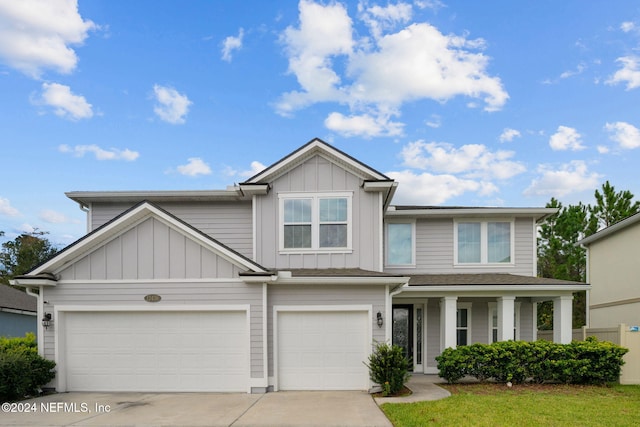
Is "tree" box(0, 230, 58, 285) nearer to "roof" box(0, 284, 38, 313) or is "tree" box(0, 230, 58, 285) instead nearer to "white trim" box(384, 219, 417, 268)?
"roof" box(0, 284, 38, 313)

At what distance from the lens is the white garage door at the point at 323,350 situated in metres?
10.9

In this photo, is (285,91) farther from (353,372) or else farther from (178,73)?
(353,372)

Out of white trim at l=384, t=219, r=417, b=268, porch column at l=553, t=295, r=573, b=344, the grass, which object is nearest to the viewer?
the grass

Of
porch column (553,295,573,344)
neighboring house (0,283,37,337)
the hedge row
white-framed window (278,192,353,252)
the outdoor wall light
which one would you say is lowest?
neighboring house (0,283,37,337)

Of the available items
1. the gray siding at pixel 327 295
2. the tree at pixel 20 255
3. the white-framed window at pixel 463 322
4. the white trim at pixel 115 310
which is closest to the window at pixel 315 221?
the gray siding at pixel 327 295

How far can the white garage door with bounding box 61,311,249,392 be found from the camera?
35.4 ft

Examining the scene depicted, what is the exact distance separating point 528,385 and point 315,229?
6640 mm

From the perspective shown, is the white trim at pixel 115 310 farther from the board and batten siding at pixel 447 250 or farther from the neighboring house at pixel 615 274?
the neighboring house at pixel 615 274

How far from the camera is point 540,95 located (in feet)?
58.9

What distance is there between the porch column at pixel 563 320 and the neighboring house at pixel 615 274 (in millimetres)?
4241

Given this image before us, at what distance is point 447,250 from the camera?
48.8 ft

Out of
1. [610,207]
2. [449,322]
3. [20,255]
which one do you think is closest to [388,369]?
[449,322]

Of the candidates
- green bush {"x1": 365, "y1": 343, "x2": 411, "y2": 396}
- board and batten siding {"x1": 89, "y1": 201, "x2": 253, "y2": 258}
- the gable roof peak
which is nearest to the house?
the gable roof peak

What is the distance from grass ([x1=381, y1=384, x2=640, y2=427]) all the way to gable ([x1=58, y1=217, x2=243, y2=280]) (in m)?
5.00
